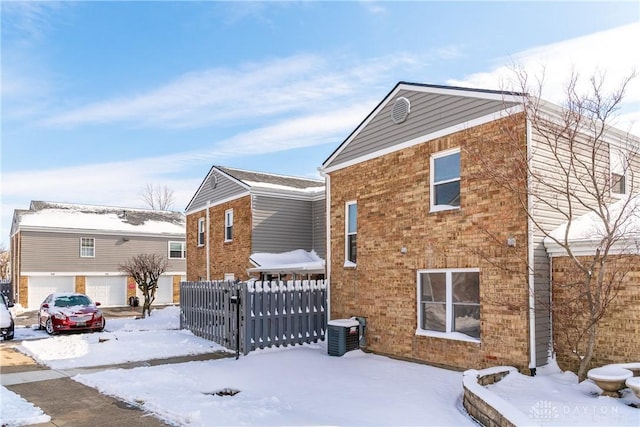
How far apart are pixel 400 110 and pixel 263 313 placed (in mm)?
5997

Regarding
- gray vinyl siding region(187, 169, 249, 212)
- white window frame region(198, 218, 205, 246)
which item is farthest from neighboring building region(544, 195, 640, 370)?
white window frame region(198, 218, 205, 246)

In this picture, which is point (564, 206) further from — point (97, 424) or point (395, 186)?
point (97, 424)

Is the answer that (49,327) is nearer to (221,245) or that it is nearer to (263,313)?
(221,245)

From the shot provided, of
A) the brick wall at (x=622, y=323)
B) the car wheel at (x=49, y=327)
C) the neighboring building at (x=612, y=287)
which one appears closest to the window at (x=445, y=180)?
the neighboring building at (x=612, y=287)

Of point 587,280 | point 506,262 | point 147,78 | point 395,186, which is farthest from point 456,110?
point 147,78

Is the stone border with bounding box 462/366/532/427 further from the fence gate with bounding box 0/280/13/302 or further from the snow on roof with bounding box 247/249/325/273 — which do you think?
the fence gate with bounding box 0/280/13/302

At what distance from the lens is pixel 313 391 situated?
28.5 ft

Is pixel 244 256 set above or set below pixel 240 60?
below

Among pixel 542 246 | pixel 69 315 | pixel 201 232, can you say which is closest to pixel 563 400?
pixel 542 246

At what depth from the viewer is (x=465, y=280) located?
10.5 m

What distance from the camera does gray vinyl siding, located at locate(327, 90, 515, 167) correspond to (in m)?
10.4

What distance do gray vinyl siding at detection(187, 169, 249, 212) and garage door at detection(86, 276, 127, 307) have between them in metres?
11.6

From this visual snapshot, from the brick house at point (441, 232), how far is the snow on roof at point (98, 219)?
25005 millimetres

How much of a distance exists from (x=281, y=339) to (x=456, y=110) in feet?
23.0
